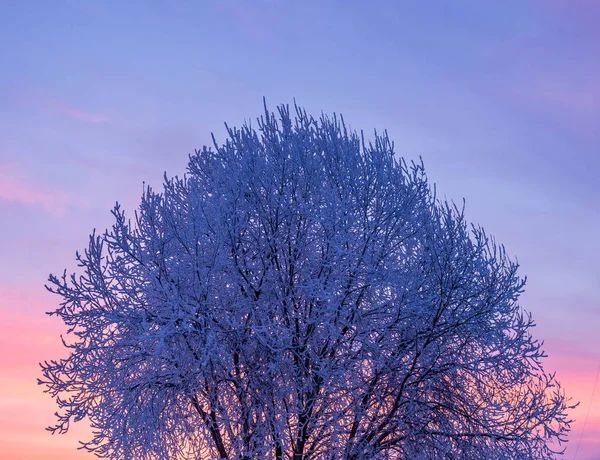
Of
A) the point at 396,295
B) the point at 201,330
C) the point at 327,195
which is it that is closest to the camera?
the point at 201,330

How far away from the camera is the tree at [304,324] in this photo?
14.0 meters

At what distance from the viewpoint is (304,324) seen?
14.6 metres

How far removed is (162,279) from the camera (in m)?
14.1

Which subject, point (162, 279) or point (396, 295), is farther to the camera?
point (396, 295)

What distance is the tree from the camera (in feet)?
46.0

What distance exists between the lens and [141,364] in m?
15.8

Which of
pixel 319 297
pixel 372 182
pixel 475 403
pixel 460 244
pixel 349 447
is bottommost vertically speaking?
pixel 349 447

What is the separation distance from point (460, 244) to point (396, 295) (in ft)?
6.21

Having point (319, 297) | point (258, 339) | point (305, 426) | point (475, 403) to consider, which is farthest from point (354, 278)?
point (475, 403)

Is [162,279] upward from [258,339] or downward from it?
upward

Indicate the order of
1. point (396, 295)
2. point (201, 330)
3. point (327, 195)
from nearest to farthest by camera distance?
point (201, 330), point (327, 195), point (396, 295)

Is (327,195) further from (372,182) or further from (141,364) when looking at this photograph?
(141,364)

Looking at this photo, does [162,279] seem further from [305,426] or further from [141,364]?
[305,426]

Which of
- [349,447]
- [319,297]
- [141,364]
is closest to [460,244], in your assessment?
[319,297]
